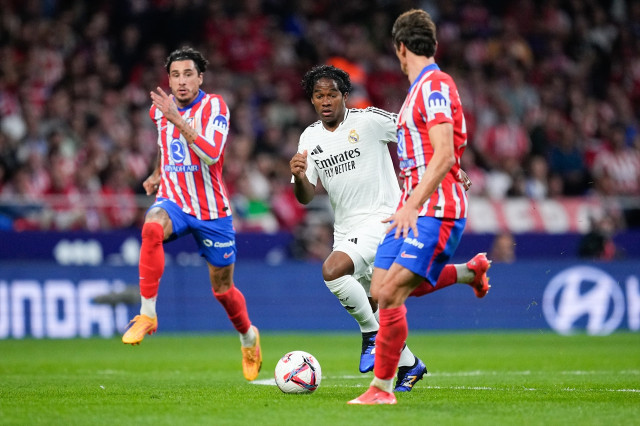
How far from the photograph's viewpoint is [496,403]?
7.07 metres

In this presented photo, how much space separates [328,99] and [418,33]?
195cm

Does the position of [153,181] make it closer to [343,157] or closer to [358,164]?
[343,157]

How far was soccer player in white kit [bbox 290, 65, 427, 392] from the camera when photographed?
8.47 metres

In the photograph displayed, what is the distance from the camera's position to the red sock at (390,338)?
6.63 m

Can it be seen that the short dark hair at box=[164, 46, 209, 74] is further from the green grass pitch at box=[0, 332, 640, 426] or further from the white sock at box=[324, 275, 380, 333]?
the green grass pitch at box=[0, 332, 640, 426]

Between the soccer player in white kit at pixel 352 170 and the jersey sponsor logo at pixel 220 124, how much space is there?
2.29ft

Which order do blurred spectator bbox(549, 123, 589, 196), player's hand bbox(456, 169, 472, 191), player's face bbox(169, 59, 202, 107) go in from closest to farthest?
player's hand bbox(456, 169, 472, 191)
player's face bbox(169, 59, 202, 107)
blurred spectator bbox(549, 123, 589, 196)

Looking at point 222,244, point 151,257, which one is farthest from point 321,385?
point 151,257

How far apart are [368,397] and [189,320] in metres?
10.0

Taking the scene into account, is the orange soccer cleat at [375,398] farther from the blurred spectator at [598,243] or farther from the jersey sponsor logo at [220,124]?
the blurred spectator at [598,243]

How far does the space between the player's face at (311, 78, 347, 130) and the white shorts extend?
38.4 inches

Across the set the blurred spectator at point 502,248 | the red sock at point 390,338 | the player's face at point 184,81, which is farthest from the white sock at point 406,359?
the blurred spectator at point 502,248

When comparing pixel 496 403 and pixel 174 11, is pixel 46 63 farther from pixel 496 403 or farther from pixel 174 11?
pixel 496 403

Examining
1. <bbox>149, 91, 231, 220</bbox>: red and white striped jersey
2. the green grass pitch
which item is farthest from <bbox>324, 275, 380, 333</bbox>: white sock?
<bbox>149, 91, 231, 220</bbox>: red and white striped jersey
